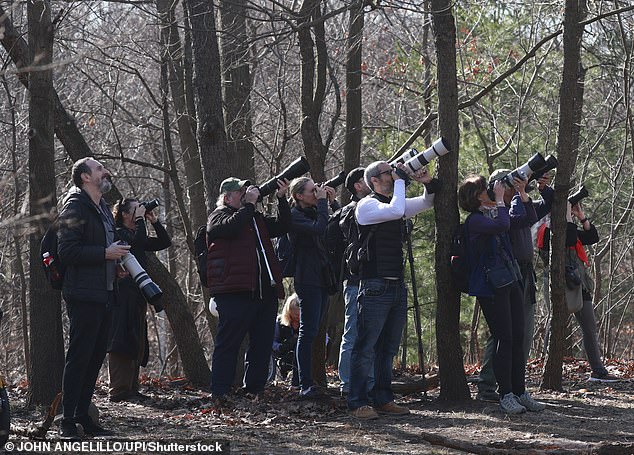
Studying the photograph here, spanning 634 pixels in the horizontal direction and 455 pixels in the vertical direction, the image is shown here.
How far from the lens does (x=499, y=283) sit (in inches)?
310

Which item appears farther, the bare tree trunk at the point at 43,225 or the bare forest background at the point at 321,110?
the bare forest background at the point at 321,110

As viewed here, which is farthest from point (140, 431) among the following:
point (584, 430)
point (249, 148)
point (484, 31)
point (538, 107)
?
point (538, 107)

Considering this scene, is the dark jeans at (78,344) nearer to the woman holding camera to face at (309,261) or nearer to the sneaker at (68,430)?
the sneaker at (68,430)

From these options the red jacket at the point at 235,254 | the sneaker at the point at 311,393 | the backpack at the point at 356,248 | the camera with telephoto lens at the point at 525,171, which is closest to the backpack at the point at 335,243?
the backpack at the point at 356,248

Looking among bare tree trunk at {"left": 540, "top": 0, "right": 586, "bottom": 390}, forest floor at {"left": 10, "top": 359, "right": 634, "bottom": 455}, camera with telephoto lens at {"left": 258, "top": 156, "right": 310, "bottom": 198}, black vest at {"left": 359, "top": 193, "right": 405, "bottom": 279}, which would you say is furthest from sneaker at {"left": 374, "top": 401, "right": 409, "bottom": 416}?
camera with telephoto lens at {"left": 258, "top": 156, "right": 310, "bottom": 198}

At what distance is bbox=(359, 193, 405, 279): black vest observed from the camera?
7914 millimetres

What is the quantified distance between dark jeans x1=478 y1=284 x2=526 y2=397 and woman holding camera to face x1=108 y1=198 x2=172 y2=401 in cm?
293

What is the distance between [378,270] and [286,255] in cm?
160

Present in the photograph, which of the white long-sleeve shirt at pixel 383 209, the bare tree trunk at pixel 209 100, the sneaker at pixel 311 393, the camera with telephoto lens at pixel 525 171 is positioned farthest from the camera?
the bare tree trunk at pixel 209 100

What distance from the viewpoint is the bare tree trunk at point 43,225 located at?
8328 mm

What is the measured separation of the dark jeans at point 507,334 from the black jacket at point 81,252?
3052mm

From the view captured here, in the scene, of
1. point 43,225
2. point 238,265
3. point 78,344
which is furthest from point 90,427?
point 43,225

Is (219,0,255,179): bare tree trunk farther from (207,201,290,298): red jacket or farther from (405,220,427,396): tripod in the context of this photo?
(405,220,427,396): tripod

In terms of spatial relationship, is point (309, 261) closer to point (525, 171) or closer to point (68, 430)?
point (525, 171)
